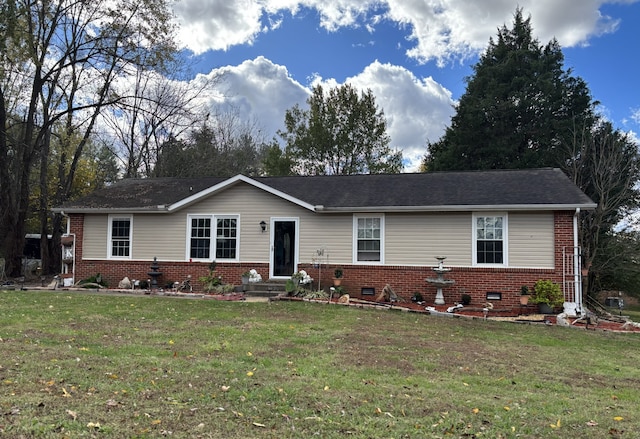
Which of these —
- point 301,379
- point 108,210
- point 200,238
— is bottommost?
point 301,379

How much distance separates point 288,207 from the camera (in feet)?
49.1

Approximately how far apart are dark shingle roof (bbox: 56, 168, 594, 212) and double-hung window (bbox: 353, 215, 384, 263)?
563 millimetres

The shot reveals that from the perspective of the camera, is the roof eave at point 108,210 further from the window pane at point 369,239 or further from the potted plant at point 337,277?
the window pane at point 369,239

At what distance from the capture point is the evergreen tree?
27.3m

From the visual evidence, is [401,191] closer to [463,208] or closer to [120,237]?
[463,208]

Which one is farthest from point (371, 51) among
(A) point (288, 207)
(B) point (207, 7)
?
(A) point (288, 207)

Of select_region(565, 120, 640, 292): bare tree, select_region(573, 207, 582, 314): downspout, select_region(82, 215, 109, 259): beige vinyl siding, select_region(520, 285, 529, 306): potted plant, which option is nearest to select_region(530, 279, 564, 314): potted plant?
select_region(520, 285, 529, 306): potted plant

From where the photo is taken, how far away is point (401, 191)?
1498 cm

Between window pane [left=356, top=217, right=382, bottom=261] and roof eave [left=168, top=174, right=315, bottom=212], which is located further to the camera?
roof eave [left=168, top=174, right=315, bottom=212]

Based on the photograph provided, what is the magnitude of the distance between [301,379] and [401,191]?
34.1 ft

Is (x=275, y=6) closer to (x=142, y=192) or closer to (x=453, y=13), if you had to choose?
(x=453, y=13)

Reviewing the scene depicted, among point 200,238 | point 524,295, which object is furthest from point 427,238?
point 200,238

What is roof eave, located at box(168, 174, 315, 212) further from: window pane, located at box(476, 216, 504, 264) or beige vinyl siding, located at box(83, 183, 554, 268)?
window pane, located at box(476, 216, 504, 264)

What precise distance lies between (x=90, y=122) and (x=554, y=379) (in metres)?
24.6
